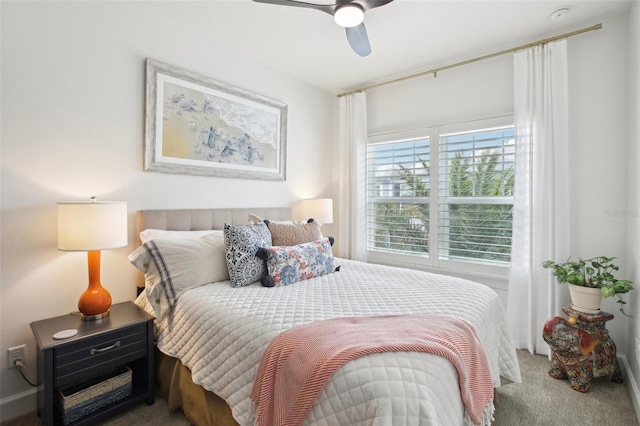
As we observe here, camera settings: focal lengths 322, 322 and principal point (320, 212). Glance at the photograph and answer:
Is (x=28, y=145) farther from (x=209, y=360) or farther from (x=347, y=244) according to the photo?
(x=347, y=244)

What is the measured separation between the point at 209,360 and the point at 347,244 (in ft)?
7.95

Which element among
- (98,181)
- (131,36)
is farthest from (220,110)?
(98,181)

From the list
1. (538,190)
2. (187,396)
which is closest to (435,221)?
(538,190)

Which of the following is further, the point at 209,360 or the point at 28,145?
the point at 28,145

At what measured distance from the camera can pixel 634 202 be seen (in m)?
2.15

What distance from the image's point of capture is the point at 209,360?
1.58m

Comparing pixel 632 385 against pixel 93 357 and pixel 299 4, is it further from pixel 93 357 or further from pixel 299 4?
pixel 93 357

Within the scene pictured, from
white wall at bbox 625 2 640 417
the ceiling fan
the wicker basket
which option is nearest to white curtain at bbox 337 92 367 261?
the ceiling fan

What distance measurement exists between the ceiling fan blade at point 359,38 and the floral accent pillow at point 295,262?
1.41m

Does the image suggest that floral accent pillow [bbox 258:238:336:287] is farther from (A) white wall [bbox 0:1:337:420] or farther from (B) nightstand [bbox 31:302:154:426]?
(A) white wall [bbox 0:1:337:420]

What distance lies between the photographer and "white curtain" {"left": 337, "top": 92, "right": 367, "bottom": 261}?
3.72 m

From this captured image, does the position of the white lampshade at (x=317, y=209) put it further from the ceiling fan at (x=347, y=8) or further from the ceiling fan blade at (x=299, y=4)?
the ceiling fan blade at (x=299, y=4)

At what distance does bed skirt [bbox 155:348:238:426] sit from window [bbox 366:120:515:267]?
2.43m

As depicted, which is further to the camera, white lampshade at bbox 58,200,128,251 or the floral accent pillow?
the floral accent pillow
